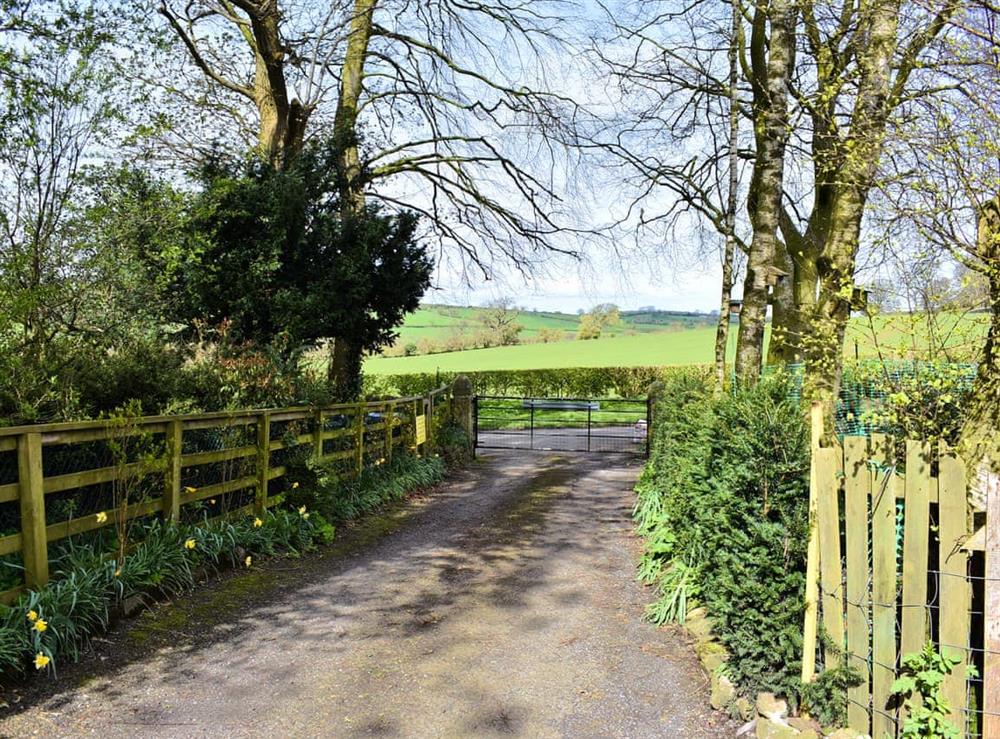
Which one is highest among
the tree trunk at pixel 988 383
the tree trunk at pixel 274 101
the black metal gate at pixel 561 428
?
the tree trunk at pixel 274 101

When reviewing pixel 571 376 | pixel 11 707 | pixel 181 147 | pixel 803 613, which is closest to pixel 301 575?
pixel 11 707

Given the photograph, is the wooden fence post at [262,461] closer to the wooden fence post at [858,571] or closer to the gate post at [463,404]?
the wooden fence post at [858,571]

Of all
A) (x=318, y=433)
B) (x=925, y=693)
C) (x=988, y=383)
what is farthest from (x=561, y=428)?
(x=925, y=693)

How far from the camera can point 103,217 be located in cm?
848

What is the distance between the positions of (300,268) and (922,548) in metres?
10.2

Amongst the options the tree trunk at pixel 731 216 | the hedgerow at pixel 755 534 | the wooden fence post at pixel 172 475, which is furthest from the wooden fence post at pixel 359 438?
the hedgerow at pixel 755 534

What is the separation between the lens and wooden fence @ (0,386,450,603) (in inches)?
190

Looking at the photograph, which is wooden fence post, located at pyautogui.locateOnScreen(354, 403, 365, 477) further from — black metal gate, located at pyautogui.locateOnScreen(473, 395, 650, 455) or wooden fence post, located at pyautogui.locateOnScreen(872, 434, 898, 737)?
wooden fence post, located at pyautogui.locateOnScreen(872, 434, 898, 737)

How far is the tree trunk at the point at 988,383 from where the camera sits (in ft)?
11.6

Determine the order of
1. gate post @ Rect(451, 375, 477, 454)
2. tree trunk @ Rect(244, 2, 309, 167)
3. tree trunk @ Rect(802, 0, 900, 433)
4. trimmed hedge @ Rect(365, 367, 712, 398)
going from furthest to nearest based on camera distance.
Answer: trimmed hedge @ Rect(365, 367, 712, 398), gate post @ Rect(451, 375, 477, 454), tree trunk @ Rect(244, 2, 309, 167), tree trunk @ Rect(802, 0, 900, 433)

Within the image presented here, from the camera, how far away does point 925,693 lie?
339 cm

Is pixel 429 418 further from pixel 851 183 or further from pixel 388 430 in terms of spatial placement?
pixel 851 183

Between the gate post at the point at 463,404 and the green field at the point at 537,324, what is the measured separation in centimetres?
2871

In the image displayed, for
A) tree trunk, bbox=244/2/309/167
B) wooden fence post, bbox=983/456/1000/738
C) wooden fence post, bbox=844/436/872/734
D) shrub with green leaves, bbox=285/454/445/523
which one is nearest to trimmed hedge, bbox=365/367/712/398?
tree trunk, bbox=244/2/309/167
